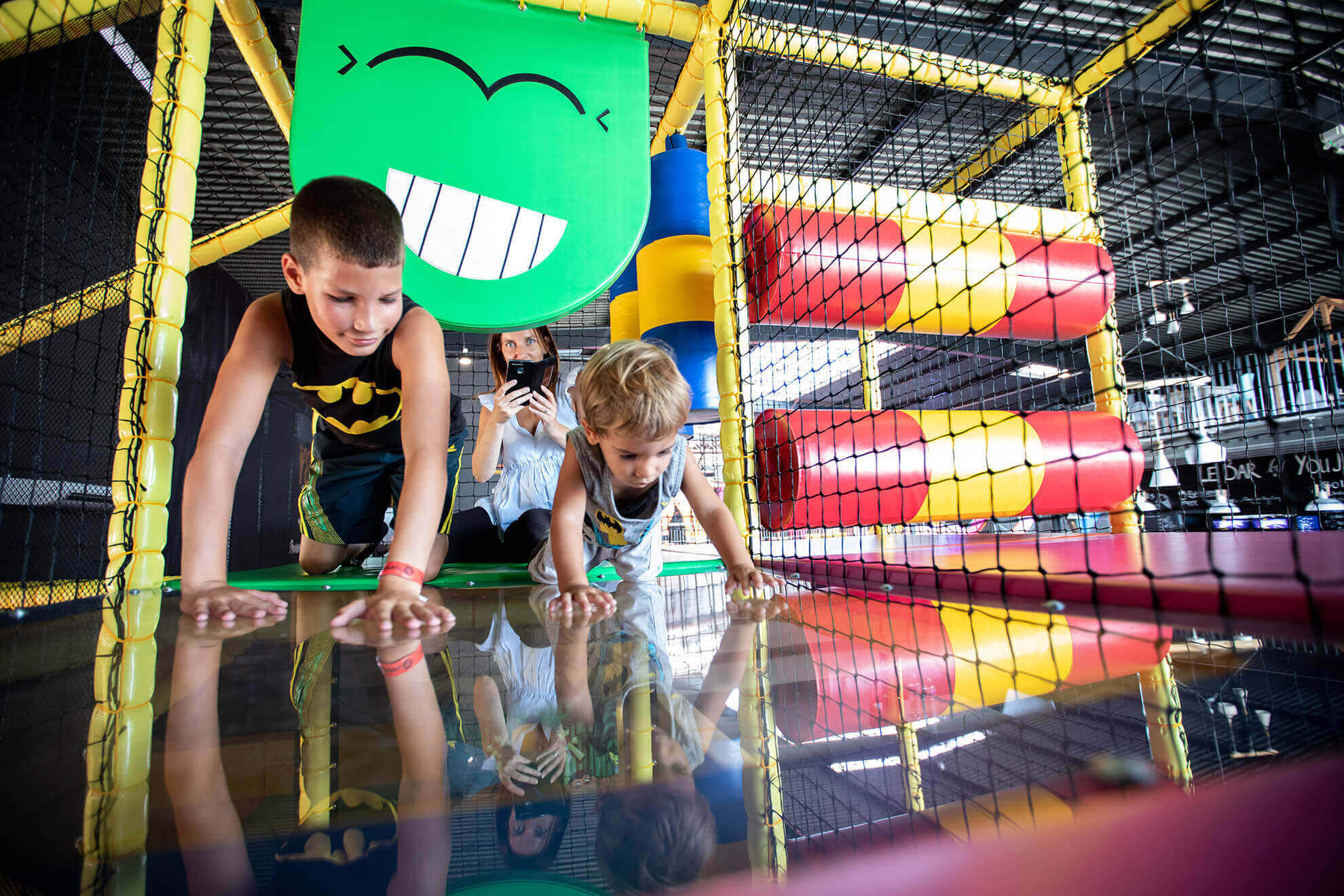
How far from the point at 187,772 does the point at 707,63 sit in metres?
1.81

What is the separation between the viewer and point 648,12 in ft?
5.31

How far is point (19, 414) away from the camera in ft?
7.22

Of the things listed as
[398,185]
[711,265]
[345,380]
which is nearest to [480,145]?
[398,185]

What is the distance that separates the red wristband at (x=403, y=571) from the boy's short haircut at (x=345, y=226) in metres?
0.40

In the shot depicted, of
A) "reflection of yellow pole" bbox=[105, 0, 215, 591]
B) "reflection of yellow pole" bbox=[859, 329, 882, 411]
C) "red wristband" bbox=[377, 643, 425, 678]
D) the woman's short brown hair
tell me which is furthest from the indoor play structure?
"reflection of yellow pole" bbox=[859, 329, 882, 411]

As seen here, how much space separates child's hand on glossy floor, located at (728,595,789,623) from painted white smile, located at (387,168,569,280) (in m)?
0.98

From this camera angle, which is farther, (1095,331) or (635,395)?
A: (1095,331)

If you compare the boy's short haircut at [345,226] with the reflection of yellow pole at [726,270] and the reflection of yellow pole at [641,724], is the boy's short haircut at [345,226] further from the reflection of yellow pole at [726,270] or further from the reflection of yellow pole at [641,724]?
the reflection of yellow pole at [726,270]

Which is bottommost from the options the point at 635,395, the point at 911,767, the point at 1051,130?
the point at 911,767

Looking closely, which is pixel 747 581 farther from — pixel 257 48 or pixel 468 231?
pixel 257 48

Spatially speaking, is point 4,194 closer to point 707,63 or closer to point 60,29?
point 60,29

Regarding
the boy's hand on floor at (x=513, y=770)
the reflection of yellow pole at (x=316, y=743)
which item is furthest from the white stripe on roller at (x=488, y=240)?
the boy's hand on floor at (x=513, y=770)

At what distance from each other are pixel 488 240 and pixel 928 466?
116cm

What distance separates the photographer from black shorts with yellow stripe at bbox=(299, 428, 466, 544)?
1350mm
